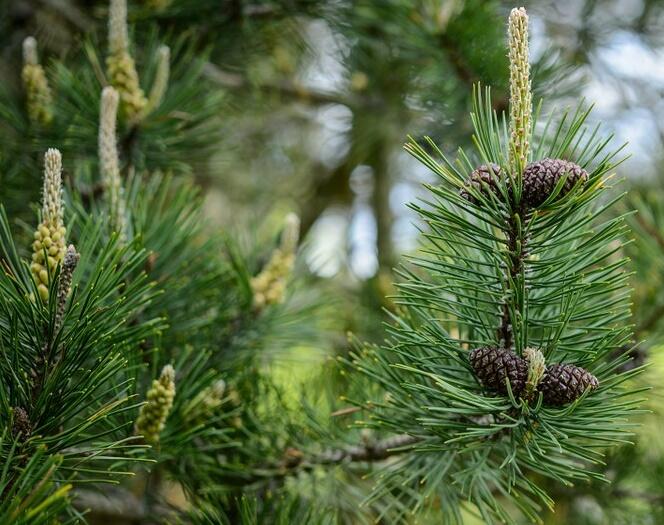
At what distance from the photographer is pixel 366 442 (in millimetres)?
732

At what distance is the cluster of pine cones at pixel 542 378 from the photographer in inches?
Answer: 20.1

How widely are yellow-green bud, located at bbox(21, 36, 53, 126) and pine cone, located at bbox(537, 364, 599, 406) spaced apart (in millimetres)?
654

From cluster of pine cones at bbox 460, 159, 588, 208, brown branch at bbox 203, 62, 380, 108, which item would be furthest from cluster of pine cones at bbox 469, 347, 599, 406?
brown branch at bbox 203, 62, 380, 108

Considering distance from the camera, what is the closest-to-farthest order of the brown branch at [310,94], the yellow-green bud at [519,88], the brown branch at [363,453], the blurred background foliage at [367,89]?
the yellow-green bud at [519,88], the brown branch at [363,453], the blurred background foliage at [367,89], the brown branch at [310,94]

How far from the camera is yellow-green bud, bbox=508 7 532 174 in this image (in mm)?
478

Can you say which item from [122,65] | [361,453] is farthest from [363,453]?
[122,65]

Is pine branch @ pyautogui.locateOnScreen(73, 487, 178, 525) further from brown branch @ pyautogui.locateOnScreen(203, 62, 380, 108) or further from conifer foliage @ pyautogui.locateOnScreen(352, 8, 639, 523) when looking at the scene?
brown branch @ pyautogui.locateOnScreen(203, 62, 380, 108)

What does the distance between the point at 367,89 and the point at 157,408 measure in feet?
3.10

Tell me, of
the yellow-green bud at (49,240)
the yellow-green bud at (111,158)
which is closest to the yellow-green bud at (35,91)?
the yellow-green bud at (111,158)

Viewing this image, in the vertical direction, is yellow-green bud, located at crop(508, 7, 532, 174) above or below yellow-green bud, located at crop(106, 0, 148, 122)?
below

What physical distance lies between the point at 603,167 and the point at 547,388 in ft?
0.52

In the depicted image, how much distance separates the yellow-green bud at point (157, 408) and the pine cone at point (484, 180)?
273mm

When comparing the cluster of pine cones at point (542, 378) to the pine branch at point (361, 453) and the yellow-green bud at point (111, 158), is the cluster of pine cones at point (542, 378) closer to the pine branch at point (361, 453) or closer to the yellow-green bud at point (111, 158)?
the pine branch at point (361, 453)

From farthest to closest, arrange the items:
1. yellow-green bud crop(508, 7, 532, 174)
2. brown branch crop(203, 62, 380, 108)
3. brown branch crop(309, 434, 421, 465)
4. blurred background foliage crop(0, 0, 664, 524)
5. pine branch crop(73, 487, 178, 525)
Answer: brown branch crop(203, 62, 380, 108) → blurred background foliage crop(0, 0, 664, 524) → pine branch crop(73, 487, 178, 525) → brown branch crop(309, 434, 421, 465) → yellow-green bud crop(508, 7, 532, 174)
